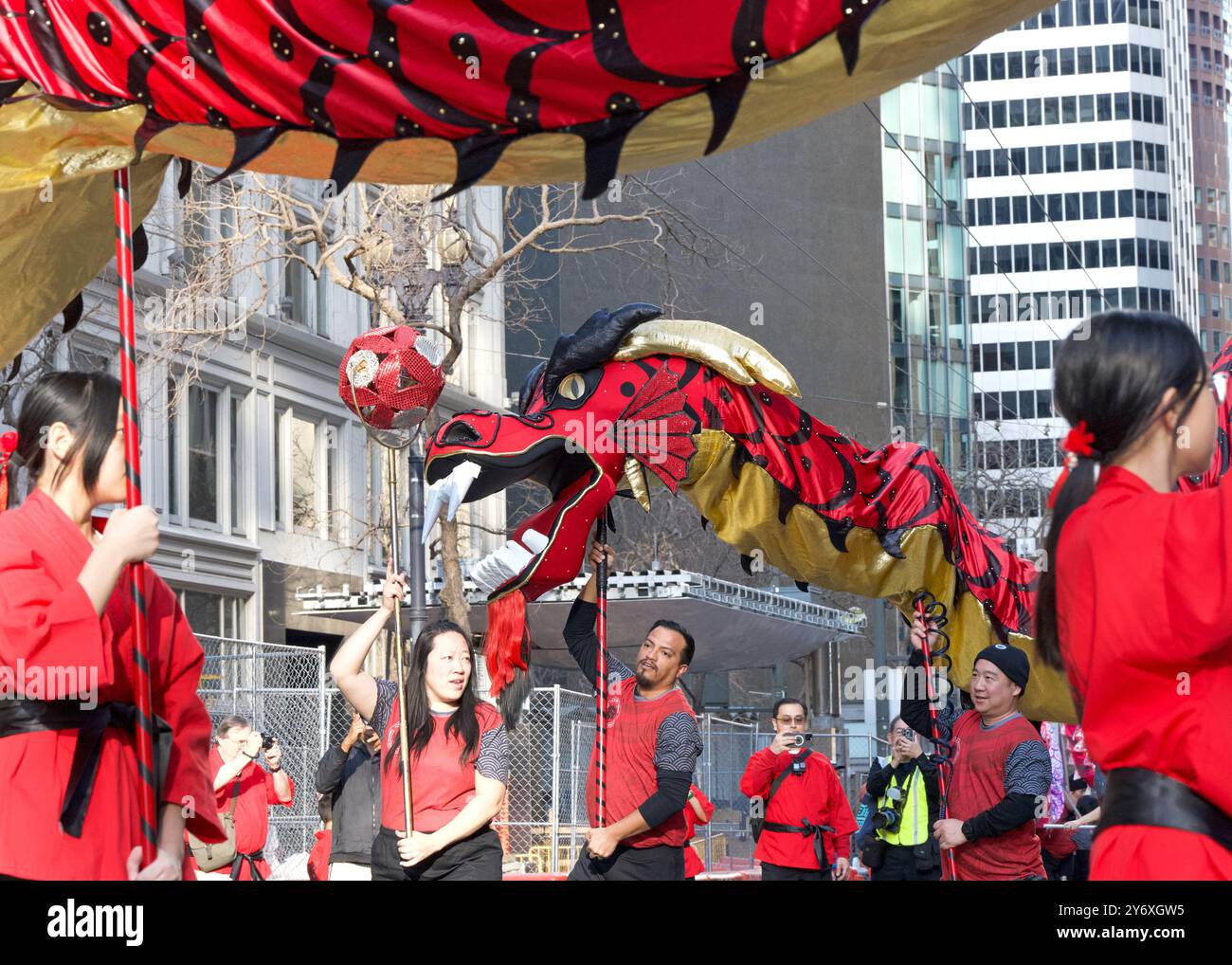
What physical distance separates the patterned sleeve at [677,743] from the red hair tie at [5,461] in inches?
155

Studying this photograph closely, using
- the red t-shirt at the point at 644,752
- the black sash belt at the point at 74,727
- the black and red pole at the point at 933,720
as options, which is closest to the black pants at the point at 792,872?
the black and red pole at the point at 933,720

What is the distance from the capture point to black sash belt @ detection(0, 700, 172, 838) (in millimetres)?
3990

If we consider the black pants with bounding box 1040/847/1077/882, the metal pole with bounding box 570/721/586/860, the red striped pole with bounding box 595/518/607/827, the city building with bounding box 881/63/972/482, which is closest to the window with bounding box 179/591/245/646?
the metal pole with bounding box 570/721/586/860

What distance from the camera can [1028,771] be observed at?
784cm

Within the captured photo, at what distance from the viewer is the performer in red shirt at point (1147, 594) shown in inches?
130

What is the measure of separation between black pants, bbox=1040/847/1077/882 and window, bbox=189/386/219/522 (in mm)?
16141

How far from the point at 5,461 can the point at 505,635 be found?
10.9 ft

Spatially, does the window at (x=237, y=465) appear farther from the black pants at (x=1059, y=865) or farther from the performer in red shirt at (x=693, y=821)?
the black pants at (x=1059, y=865)

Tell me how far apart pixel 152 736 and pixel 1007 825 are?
469 cm

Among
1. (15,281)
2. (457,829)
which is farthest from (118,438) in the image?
(457,829)

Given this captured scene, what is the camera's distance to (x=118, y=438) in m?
4.22

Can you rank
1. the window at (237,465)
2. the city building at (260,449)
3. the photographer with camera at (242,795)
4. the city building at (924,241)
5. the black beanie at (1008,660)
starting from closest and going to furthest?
the black beanie at (1008,660)
the photographer with camera at (242,795)
the city building at (260,449)
the window at (237,465)
the city building at (924,241)

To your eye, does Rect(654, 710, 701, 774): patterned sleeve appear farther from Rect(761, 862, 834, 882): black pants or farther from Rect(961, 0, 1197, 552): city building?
Rect(961, 0, 1197, 552): city building
